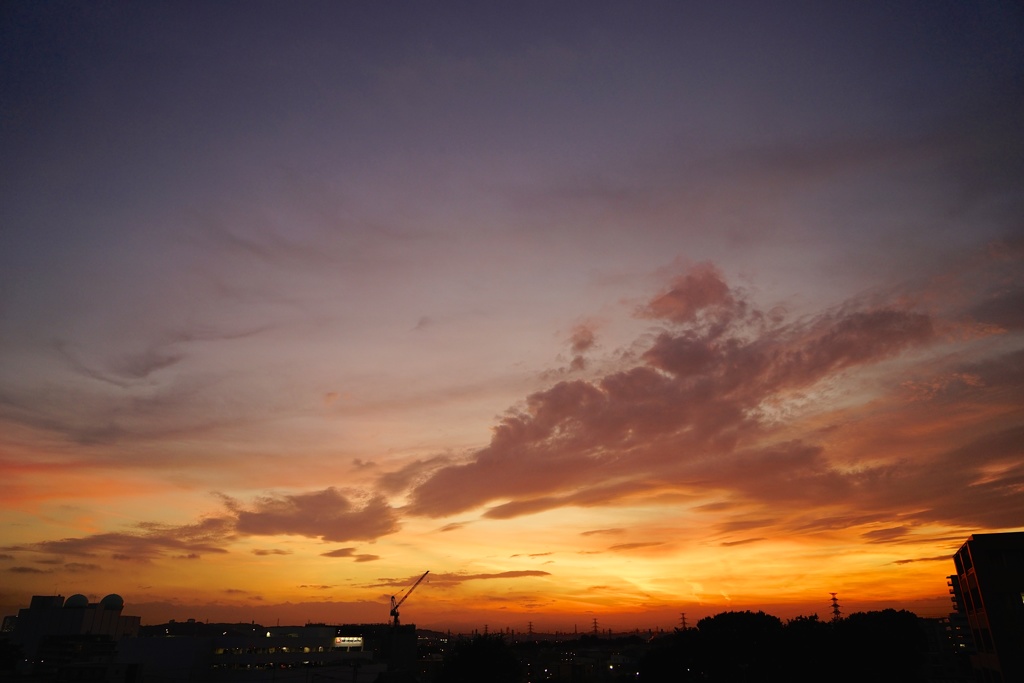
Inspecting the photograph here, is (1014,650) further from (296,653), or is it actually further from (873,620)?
(296,653)

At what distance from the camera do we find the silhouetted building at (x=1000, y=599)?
7612 centimetres

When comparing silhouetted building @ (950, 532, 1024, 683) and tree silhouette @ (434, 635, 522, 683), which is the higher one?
silhouetted building @ (950, 532, 1024, 683)

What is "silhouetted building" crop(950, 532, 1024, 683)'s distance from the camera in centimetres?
7612

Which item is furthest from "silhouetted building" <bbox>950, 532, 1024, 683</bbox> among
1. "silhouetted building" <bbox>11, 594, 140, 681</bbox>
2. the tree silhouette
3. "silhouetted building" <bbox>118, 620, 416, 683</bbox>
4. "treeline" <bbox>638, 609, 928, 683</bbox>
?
"silhouetted building" <bbox>11, 594, 140, 681</bbox>

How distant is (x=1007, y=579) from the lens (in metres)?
78.4

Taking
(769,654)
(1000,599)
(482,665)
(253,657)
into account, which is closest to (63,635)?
(253,657)

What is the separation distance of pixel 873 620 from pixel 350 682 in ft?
339

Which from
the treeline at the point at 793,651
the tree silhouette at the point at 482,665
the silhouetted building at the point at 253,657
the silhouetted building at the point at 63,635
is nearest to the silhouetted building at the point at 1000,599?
the treeline at the point at 793,651

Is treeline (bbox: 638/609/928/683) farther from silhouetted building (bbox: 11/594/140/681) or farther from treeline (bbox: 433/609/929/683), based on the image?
silhouetted building (bbox: 11/594/140/681)

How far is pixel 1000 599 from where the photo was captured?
257 ft

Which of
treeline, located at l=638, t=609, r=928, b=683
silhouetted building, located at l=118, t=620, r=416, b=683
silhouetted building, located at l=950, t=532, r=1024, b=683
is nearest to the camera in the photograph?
silhouetted building, located at l=950, t=532, r=1024, b=683

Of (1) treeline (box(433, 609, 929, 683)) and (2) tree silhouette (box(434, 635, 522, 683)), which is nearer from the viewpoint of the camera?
(1) treeline (box(433, 609, 929, 683))

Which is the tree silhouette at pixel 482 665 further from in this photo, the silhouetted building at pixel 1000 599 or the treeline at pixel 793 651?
the silhouetted building at pixel 1000 599

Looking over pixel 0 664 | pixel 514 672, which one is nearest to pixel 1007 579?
pixel 514 672
